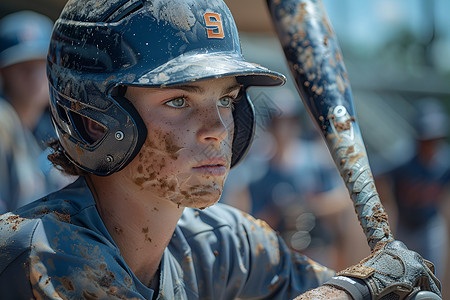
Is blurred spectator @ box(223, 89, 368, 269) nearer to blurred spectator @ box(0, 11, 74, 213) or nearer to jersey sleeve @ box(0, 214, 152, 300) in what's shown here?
blurred spectator @ box(0, 11, 74, 213)

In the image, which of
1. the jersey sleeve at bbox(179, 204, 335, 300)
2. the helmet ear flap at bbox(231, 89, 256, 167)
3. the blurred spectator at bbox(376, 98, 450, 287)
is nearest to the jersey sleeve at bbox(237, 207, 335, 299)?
the jersey sleeve at bbox(179, 204, 335, 300)

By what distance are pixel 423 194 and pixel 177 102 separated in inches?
205

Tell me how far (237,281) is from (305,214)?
4.19 metres

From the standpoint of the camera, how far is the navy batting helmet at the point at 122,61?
265 centimetres

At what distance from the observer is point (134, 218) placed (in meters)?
2.86

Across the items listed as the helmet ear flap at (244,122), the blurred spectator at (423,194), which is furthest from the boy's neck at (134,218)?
the blurred spectator at (423,194)

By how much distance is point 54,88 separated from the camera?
9.30 feet

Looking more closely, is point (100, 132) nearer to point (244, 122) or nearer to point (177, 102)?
point (177, 102)

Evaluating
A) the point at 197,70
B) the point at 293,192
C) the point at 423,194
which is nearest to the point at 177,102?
the point at 197,70

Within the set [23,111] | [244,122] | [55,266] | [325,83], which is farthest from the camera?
[23,111]

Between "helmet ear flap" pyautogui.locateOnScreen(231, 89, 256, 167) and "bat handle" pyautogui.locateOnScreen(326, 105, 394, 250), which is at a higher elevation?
"helmet ear flap" pyautogui.locateOnScreen(231, 89, 256, 167)

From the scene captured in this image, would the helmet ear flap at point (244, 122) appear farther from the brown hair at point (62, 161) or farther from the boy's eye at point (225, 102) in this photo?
the brown hair at point (62, 161)

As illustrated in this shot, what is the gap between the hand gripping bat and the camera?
3145 millimetres

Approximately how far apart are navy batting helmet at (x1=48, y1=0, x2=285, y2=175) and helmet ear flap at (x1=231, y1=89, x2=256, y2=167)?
0.32 meters
